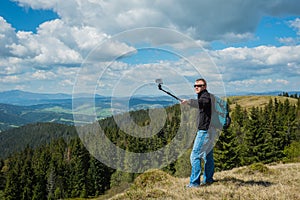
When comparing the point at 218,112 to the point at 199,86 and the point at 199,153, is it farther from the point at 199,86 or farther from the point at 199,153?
the point at 199,153

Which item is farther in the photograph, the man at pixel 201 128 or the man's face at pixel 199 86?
the man's face at pixel 199 86

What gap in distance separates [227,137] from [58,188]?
66475 mm

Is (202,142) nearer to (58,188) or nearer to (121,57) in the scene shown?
(121,57)

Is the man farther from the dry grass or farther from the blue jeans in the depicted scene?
the dry grass

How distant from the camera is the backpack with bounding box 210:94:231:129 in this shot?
→ 31.4 ft

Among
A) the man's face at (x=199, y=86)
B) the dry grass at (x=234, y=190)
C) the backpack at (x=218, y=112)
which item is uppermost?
the man's face at (x=199, y=86)

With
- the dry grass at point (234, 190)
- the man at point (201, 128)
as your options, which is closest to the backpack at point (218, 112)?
the man at point (201, 128)

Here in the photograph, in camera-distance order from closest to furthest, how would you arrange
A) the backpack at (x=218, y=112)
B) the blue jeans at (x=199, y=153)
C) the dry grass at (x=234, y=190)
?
the dry grass at (x=234, y=190) → the backpack at (x=218, y=112) → the blue jeans at (x=199, y=153)

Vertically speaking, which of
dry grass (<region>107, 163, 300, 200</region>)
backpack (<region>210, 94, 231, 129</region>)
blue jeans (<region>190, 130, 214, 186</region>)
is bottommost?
dry grass (<region>107, 163, 300, 200</region>)

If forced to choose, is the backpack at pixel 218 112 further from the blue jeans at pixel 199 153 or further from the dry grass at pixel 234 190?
the dry grass at pixel 234 190

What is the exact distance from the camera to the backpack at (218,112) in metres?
9.58

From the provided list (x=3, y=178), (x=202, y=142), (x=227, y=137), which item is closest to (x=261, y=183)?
(x=202, y=142)

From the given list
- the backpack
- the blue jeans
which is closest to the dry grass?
the blue jeans

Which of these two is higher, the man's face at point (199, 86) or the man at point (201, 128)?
the man's face at point (199, 86)
